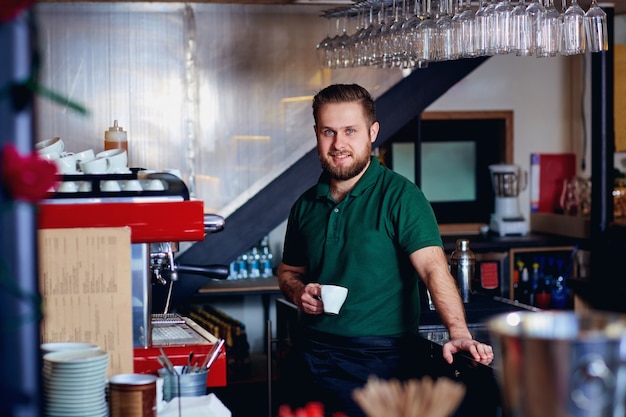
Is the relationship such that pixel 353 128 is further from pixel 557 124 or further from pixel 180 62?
pixel 557 124

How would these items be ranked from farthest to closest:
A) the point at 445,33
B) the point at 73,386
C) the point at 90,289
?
the point at 445,33 → the point at 90,289 → the point at 73,386

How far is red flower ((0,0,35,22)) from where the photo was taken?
122 cm

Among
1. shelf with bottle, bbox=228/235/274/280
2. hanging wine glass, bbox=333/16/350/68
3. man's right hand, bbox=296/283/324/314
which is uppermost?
hanging wine glass, bbox=333/16/350/68

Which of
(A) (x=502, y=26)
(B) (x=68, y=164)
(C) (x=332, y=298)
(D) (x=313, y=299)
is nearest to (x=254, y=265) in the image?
(A) (x=502, y=26)

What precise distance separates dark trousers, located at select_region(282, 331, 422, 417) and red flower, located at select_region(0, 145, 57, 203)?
204 centimetres

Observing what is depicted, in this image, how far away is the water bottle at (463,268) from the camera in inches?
166

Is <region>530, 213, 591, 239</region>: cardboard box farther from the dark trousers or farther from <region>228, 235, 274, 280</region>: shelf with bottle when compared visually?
the dark trousers

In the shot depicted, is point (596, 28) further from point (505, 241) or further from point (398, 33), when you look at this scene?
point (505, 241)

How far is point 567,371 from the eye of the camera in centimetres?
120

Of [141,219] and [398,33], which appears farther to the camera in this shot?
[398,33]

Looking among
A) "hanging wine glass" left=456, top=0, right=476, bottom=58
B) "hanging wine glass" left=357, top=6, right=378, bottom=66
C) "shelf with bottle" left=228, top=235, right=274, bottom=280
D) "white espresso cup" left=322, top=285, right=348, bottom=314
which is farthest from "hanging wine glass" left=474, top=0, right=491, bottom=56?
"shelf with bottle" left=228, top=235, right=274, bottom=280

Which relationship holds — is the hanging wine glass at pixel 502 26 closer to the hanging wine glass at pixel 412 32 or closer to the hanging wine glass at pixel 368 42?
A: the hanging wine glass at pixel 412 32

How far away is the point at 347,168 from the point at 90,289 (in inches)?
50.6

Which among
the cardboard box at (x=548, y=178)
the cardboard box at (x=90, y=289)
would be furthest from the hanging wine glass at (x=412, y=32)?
the cardboard box at (x=548, y=178)
